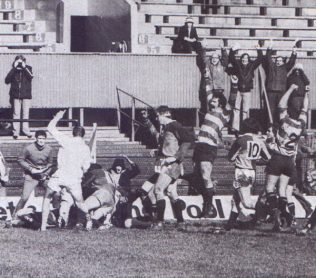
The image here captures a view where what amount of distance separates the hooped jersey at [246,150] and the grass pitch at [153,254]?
1109mm

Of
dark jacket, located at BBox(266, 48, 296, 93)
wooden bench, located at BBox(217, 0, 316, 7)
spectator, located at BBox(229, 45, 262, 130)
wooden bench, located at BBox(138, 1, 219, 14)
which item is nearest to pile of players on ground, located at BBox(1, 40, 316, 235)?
spectator, located at BBox(229, 45, 262, 130)

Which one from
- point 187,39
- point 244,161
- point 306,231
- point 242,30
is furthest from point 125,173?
point 242,30

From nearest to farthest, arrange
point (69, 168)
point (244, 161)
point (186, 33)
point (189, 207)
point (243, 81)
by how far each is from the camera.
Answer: point (69, 168) < point (244, 161) < point (189, 207) < point (243, 81) < point (186, 33)

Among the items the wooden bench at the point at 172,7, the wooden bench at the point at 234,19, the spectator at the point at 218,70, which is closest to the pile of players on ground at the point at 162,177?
the spectator at the point at 218,70

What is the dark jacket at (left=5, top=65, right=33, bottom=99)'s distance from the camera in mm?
22109

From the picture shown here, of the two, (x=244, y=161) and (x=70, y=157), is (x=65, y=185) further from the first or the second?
(x=244, y=161)

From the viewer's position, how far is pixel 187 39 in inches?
963

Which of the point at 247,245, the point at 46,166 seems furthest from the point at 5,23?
the point at 247,245

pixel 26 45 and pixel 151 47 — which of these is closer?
pixel 26 45

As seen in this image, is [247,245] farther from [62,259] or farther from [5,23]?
[5,23]

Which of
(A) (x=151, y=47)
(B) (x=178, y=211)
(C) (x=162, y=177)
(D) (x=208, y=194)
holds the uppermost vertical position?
(A) (x=151, y=47)

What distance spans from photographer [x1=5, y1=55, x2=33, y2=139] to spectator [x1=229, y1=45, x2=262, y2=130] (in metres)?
4.54

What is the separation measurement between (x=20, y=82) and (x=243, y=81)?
195 inches

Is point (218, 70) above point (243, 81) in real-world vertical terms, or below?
above
